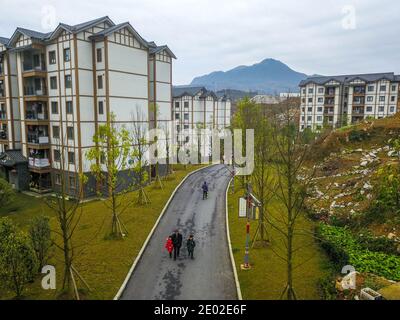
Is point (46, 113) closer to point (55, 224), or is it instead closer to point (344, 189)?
point (55, 224)

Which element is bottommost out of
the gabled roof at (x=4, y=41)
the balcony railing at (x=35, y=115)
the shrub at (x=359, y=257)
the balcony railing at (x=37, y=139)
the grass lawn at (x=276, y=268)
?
the grass lawn at (x=276, y=268)

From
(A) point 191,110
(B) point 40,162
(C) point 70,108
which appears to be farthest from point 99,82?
(A) point 191,110

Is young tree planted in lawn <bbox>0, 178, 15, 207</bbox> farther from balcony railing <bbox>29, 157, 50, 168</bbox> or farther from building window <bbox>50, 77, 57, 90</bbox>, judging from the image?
building window <bbox>50, 77, 57, 90</bbox>

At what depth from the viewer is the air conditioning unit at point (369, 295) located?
11.4 metres

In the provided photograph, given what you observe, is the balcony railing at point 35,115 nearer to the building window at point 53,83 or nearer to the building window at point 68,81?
the building window at point 53,83

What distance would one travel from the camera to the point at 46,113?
121ft

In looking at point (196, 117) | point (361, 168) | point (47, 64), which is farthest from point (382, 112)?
point (47, 64)

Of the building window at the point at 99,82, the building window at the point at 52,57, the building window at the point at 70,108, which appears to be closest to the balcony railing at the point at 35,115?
the building window at the point at 70,108

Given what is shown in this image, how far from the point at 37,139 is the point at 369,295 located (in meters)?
36.5

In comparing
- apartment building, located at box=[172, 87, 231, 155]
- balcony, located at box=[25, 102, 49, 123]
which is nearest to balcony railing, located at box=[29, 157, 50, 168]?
balcony, located at box=[25, 102, 49, 123]

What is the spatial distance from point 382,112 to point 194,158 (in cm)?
4327

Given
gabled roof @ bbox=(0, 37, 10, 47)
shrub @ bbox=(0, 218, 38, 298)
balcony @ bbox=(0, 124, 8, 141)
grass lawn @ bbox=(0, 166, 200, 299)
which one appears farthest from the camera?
balcony @ bbox=(0, 124, 8, 141)

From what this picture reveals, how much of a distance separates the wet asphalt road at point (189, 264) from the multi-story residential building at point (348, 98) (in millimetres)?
45588

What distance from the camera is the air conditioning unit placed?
1141 centimetres
